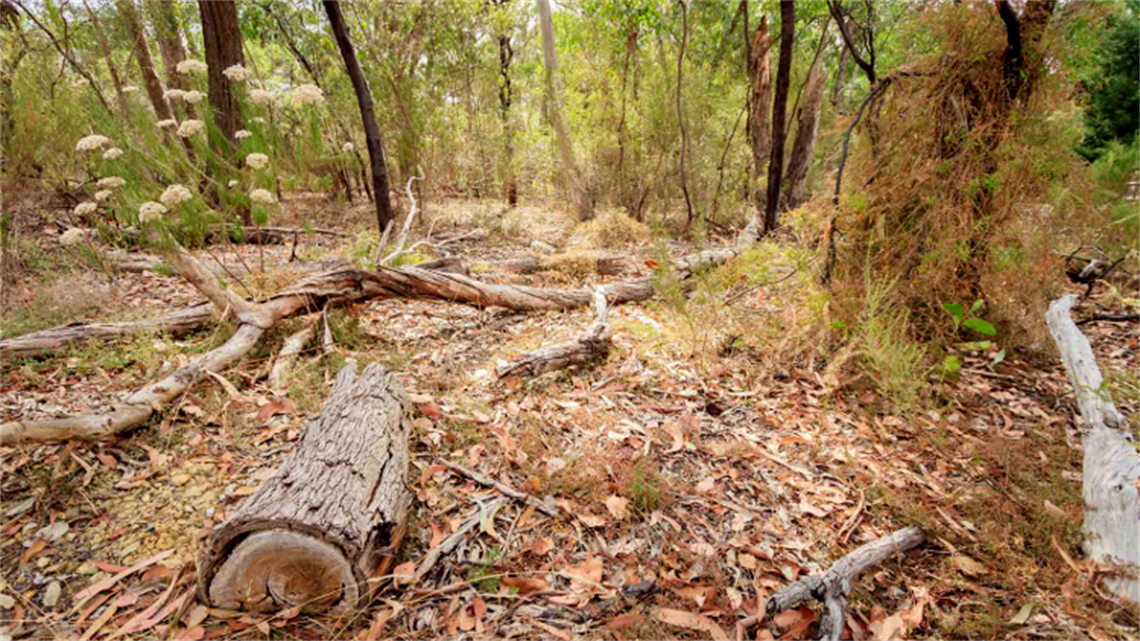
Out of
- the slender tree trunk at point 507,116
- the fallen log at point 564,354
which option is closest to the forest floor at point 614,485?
the fallen log at point 564,354

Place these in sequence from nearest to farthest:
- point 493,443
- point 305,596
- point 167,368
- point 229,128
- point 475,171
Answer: point 305,596
point 493,443
point 167,368
point 229,128
point 475,171

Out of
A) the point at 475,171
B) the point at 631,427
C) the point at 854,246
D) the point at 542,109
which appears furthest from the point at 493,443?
the point at 542,109

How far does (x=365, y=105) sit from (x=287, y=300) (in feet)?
8.10

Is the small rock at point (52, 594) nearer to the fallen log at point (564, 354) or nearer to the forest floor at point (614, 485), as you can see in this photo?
the forest floor at point (614, 485)

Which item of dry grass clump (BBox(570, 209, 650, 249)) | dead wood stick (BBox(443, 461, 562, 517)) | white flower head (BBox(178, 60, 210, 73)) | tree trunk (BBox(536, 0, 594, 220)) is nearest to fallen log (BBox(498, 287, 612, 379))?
dead wood stick (BBox(443, 461, 562, 517))

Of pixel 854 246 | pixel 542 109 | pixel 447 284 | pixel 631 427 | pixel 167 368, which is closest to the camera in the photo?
pixel 631 427

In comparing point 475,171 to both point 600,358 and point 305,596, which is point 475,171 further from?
point 305,596

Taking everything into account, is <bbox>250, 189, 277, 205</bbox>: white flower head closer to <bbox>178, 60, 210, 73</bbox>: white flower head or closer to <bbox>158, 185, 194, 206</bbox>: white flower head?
<bbox>158, 185, 194, 206</bbox>: white flower head

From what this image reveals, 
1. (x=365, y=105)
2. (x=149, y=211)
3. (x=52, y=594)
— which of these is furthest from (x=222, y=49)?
(x=52, y=594)

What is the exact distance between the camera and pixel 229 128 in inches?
202

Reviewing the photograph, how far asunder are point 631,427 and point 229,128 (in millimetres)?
5670

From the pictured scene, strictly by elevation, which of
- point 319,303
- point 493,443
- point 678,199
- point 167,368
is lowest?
point 493,443

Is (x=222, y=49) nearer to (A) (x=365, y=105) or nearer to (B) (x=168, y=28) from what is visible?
(A) (x=365, y=105)

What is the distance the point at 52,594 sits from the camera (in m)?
1.57
